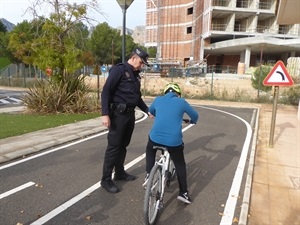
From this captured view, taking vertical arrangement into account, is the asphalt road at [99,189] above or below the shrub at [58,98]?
below

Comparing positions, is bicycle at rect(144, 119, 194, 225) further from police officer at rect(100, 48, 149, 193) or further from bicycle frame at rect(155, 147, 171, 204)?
police officer at rect(100, 48, 149, 193)

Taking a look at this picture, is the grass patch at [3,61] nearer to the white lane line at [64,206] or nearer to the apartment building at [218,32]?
the apartment building at [218,32]

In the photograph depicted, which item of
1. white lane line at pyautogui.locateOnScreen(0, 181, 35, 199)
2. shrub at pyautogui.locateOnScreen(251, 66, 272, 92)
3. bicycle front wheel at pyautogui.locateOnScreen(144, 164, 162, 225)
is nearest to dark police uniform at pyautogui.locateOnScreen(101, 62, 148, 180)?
bicycle front wheel at pyautogui.locateOnScreen(144, 164, 162, 225)

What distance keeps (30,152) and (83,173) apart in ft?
5.74

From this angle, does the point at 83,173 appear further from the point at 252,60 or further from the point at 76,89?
the point at 252,60

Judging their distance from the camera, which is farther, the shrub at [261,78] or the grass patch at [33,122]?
the shrub at [261,78]

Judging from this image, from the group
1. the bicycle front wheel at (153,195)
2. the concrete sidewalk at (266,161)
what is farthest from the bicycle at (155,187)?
the concrete sidewalk at (266,161)

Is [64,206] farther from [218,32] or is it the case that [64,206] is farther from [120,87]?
[218,32]

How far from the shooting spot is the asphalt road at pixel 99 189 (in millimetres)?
3760

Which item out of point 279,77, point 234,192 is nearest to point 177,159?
point 234,192

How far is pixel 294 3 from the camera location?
974 centimetres

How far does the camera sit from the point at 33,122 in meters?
9.66

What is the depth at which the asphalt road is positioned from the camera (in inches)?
148

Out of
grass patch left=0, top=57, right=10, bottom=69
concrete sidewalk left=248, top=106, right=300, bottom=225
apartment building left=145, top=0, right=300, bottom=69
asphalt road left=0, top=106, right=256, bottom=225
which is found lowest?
concrete sidewalk left=248, top=106, right=300, bottom=225
